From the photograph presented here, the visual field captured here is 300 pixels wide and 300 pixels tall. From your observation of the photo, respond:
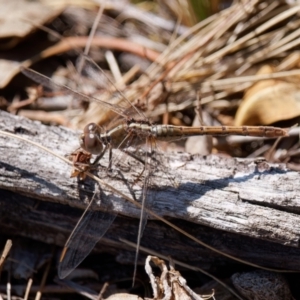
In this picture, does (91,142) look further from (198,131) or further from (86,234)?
(198,131)

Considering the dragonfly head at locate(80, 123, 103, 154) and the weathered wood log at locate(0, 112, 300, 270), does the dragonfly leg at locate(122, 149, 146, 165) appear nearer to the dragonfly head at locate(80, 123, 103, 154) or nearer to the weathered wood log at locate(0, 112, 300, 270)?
the weathered wood log at locate(0, 112, 300, 270)

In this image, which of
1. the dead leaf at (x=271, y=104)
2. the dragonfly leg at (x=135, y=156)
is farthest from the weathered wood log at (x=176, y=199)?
the dead leaf at (x=271, y=104)

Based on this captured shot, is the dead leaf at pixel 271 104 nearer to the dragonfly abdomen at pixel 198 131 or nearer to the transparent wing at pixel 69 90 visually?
the dragonfly abdomen at pixel 198 131

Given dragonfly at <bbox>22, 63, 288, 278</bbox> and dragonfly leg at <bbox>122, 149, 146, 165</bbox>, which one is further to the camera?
dragonfly leg at <bbox>122, 149, 146, 165</bbox>

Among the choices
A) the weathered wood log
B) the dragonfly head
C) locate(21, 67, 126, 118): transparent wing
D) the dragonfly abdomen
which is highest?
locate(21, 67, 126, 118): transparent wing

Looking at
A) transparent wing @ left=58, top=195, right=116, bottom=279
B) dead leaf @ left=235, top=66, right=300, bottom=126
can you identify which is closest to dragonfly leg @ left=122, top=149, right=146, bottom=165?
transparent wing @ left=58, top=195, right=116, bottom=279

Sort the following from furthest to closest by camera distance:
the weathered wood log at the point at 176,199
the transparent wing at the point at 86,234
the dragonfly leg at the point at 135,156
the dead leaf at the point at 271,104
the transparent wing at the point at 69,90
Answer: the dead leaf at the point at 271,104 < the transparent wing at the point at 69,90 < the dragonfly leg at the point at 135,156 < the transparent wing at the point at 86,234 < the weathered wood log at the point at 176,199

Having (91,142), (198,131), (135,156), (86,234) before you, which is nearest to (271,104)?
(198,131)
